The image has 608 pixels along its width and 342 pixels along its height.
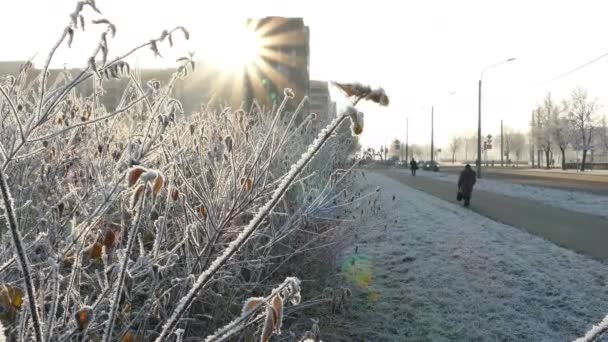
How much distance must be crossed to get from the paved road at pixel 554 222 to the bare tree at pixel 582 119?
169 feet

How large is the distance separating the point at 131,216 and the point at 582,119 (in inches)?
2733

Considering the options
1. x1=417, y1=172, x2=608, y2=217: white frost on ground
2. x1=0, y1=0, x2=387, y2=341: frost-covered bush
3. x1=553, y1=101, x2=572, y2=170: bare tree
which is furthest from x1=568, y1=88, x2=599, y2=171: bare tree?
x1=0, y1=0, x2=387, y2=341: frost-covered bush

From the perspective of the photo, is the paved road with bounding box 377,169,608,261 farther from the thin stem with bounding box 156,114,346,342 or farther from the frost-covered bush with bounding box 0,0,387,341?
the thin stem with bounding box 156,114,346,342

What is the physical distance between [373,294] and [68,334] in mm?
5053

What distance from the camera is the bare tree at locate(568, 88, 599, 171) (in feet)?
201

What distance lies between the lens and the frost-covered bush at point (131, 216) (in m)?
1.08

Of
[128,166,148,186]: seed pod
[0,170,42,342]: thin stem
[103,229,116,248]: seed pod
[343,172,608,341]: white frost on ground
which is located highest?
[128,166,148,186]: seed pod

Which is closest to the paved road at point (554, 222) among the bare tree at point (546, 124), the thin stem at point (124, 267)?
the thin stem at point (124, 267)

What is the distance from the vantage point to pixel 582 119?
204 ft

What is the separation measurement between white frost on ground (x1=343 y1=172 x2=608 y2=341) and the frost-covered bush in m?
1.10

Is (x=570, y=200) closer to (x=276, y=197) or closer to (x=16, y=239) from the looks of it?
(x=276, y=197)

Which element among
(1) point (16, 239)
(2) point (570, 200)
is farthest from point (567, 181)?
(1) point (16, 239)

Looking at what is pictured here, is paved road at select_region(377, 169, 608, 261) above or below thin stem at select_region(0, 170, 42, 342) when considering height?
below

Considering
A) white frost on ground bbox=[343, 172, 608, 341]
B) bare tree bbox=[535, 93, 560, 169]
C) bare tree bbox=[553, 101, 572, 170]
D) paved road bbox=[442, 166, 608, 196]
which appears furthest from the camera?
bare tree bbox=[535, 93, 560, 169]
